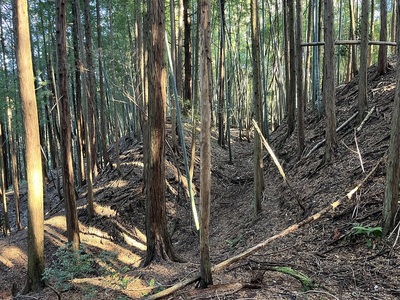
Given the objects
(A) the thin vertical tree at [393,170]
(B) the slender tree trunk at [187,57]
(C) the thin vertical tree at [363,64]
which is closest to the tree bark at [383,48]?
(C) the thin vertical tree at [363,64]

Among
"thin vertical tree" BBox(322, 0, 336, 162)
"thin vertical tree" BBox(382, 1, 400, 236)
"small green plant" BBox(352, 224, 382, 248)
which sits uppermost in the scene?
"thin vertical tree" BBox(322, 0, 336, 162)

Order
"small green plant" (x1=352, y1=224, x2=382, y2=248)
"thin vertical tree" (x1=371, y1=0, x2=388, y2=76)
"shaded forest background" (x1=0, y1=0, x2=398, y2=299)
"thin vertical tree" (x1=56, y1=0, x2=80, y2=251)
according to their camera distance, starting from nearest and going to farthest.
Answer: "small green plant" (x1=352, y1=224, x2=382, y2=248) < "shaded forest background" (x1=0, y1=0, x2=398, y2=299) < "thin vertical tree" (x1=56, y1=0, x2=80, y2=251) < "thin vertical tree" (x1=371, y1=0, x2=388, y2=76)

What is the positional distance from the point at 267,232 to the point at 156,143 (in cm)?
280

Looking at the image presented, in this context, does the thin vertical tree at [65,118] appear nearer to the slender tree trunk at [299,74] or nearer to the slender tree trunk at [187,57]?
the slender tree trunk at [299,74]

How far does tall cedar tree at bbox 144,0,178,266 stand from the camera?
567 centimetres

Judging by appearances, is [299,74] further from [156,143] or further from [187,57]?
[187,57]

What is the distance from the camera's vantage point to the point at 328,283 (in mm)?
3514

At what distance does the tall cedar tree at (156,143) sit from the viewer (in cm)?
567

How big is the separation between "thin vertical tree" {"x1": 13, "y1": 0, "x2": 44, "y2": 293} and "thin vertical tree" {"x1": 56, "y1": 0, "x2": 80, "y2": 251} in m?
1.58

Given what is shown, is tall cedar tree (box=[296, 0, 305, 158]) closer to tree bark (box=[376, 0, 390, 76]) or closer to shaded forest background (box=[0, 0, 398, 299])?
shaded forest background (box=[0, 0, 398, 299])

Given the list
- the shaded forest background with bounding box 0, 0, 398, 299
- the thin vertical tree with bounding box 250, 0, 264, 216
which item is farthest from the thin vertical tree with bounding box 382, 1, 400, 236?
the thin vertical tree with bounding box 250, 0, 264, 216

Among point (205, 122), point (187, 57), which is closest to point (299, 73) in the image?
point (205, 122)

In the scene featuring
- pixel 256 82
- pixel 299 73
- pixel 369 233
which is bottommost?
pixel 369 233

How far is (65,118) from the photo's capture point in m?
7.20
